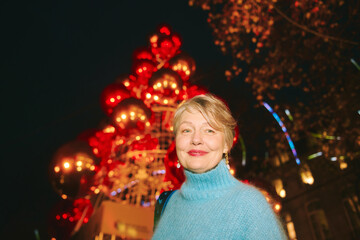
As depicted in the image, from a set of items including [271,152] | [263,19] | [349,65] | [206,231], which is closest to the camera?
[206,231]

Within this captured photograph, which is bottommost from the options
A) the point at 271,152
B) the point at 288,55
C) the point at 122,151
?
the point at 122,151

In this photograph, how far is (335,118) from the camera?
7.72m

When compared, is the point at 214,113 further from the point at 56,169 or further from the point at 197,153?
the point at 56,169

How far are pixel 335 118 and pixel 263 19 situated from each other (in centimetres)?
397

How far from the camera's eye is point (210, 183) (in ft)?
4.71

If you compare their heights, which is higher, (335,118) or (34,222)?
(335,118)

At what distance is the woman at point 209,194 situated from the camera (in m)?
1.20

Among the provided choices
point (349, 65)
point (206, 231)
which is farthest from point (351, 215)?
point (206, 231)

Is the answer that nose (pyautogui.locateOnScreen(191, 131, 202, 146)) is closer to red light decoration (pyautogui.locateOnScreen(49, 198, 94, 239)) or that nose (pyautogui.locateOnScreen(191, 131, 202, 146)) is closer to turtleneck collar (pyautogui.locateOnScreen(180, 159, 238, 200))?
turtleneck collar (pyautogui.locateOnScreen(180, 159, 238, 200))

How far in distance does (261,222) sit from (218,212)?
23cm

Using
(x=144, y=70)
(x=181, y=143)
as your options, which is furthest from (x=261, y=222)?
(x=144, y=70)

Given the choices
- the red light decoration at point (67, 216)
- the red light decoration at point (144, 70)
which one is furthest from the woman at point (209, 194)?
the red light decoration at point (67, 216)

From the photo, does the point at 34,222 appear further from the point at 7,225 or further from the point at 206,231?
the point at 206,231

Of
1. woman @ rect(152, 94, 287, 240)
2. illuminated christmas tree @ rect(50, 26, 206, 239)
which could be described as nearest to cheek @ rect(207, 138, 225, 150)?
woman @ rect(152, 94, 287, 240)
